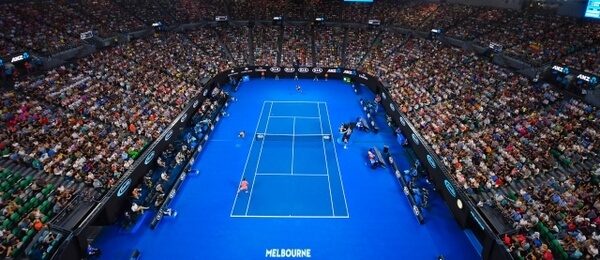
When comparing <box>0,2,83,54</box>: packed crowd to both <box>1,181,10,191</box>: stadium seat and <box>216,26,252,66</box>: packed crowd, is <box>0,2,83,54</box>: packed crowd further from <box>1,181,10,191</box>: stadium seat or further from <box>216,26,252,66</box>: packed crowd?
<box>1,181,10,191</box>: stadium seat

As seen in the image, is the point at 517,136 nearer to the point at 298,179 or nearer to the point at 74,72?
the point at 298,179

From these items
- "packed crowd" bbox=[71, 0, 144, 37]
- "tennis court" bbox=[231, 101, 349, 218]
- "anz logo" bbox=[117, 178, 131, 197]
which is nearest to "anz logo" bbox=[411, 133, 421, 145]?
"tennis court" bbox=[231, 101, 349, 218]

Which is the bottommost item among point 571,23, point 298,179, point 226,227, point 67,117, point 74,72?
point 226,227

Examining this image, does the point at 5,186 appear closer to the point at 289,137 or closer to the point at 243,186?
the point at 243,186

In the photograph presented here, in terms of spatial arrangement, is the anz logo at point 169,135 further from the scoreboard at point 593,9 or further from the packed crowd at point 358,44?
the scoreboard at point 593,9

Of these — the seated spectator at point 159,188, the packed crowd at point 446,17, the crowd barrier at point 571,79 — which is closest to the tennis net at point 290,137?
the seated spectator at point 159,188

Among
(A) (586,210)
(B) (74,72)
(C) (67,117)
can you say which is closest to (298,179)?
(A) (586,210)
